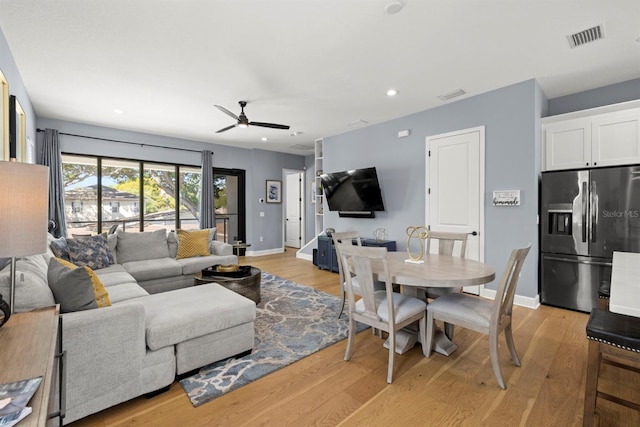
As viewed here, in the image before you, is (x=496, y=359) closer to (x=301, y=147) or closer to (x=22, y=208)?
(x=22, y=208)

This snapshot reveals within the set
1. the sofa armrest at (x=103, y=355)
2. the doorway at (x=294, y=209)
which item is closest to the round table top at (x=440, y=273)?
the sofa armrest at (x=103, y=355)

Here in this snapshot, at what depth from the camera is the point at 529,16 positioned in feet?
7.58

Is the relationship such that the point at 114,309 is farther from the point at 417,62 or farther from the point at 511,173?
the point at 511,173

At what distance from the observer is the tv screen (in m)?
5.05

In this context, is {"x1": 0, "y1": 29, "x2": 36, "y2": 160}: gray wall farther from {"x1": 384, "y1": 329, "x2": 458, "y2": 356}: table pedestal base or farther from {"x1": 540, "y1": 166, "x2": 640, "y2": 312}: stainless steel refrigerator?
{"x1": 540, "y1": 166, "x2": 640, "y2": 312}: stainless steel refrigerator

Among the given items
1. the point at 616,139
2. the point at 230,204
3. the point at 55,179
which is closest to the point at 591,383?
the point at 616,139

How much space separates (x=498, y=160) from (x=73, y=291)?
4.50m

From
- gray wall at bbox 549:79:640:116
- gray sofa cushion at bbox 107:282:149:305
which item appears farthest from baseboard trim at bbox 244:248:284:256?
gray wall at bbox 549:79:640:116

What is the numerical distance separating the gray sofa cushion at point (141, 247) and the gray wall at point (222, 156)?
7.17 feet

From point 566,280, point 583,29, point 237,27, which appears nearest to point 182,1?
point 237,27

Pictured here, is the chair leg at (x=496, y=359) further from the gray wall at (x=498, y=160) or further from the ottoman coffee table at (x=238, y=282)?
the ottoman coffee table at (x=238, y=282)

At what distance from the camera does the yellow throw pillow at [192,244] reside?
177 inches

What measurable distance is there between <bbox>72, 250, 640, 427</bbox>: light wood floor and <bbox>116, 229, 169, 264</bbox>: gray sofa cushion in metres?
2.87

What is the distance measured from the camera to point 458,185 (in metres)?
4.16
